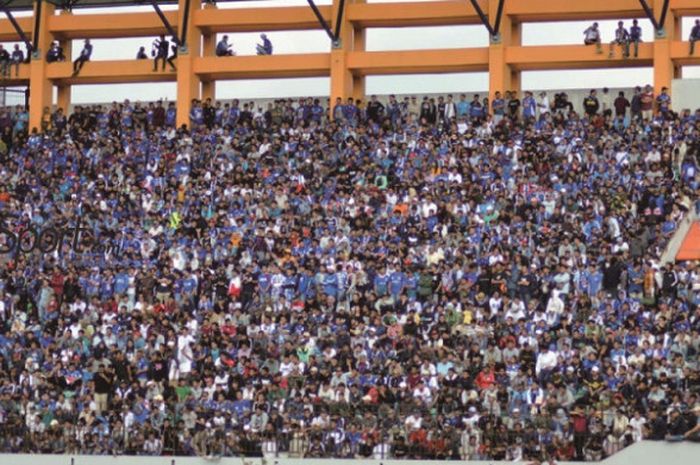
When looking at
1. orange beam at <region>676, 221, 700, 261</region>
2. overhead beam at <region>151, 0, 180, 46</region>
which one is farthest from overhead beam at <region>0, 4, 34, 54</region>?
orange beam at <region>676, 221, 700, 261</region>

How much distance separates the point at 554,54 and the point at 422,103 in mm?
4797

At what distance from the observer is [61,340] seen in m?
48.8

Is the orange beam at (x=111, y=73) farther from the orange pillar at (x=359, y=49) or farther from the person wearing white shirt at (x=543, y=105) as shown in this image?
the person wearing white shirt at (x=543, y=105)

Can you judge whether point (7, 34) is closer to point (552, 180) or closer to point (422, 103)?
point (422, 103)

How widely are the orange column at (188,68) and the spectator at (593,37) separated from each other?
13799mm

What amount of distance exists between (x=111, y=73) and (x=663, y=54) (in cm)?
1963

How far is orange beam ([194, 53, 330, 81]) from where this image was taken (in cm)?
6088

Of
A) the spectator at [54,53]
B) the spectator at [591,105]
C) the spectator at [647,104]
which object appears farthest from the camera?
the spectator at [54,53]

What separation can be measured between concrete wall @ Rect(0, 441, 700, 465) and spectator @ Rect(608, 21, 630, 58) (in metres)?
20.2

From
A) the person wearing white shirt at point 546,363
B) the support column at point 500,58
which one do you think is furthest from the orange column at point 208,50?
the person wearing white shirt at point 546,363

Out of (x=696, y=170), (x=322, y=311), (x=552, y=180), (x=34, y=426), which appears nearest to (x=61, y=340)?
(x=34, y=426)

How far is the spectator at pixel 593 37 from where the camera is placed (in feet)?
188

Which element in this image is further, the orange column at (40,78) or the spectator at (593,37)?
the orange column at (40,78)

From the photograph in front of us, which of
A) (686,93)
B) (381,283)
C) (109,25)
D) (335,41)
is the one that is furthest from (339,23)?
(381,283)
